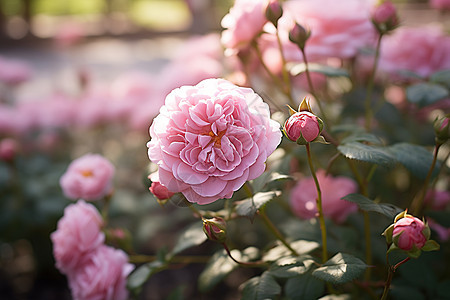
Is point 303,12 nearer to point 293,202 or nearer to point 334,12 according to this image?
point 334,12

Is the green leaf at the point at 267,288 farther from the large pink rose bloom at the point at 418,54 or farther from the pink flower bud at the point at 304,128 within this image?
the large pink rose bloom at the point at 418,54

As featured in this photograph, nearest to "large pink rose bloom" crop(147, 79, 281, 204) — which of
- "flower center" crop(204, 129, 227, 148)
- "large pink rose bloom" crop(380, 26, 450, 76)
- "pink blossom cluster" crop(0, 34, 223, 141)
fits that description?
"flower center" crop(204, 129, 227, 148)

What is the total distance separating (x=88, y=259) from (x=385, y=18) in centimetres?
59

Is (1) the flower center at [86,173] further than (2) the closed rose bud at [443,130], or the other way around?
(1) the flower center at [86,173]

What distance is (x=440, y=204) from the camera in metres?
0.77

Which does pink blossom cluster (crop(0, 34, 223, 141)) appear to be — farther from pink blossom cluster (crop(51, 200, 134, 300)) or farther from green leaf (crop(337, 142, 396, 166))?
green leaf (crop(337, 142, 396, 166))

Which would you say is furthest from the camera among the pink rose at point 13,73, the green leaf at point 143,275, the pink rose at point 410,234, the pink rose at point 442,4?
the pink rose at point 13,73

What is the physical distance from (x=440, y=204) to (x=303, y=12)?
431mm

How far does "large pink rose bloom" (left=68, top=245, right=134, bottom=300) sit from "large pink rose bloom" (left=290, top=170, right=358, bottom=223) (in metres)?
0.31

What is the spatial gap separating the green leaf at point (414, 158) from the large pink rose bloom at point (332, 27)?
232mm

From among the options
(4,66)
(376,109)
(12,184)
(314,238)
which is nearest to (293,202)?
(314,238)

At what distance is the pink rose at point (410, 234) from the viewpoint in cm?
43

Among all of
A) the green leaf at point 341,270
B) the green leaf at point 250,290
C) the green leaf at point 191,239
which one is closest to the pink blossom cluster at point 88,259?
the green leaf at point 191,239

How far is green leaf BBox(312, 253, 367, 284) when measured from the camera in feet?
1.54
